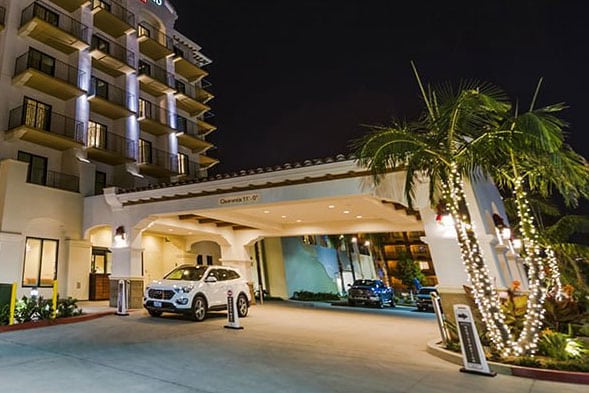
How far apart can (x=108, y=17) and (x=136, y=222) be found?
1408cm

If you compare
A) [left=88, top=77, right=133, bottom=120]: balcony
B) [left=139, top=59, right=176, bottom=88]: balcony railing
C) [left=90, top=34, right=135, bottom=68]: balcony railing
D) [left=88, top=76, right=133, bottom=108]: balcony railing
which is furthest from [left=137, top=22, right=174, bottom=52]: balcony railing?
[left=88, top=77, right=133, bottom=120]: balcony

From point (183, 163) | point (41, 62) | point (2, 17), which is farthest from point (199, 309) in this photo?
point (2, 17)

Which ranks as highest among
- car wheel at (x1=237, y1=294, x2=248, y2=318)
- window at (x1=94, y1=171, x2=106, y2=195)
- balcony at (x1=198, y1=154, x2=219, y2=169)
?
balcony at (x1=198, y1=154, x2=219, y2=169)

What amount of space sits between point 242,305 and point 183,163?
15877 mm

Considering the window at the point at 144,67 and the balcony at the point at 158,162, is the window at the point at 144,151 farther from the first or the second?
the window at the point at 144,67

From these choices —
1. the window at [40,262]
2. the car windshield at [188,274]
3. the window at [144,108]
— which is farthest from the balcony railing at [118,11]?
the car windshield at [188,274]

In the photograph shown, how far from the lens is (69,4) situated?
19281mm

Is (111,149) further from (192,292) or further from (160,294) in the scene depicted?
(192,292)

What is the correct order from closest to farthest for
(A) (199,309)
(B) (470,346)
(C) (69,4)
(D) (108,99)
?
(B) (470,346), (A) (199,309), (C) (69,4), (D) (108,99)

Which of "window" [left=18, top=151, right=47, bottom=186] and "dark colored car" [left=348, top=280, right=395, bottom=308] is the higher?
"window" [left=18, top=151, right=47, bottom=186]

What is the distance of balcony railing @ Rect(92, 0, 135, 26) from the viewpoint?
21.9 m

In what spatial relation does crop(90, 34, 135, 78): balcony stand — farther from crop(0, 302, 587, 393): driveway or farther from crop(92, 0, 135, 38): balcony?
crop(0, 302, 587, 393): driveway

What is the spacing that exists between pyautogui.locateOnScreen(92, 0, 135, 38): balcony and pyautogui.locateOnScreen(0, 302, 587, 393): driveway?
18.4 metres

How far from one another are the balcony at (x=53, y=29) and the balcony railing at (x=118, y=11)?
292 cm
